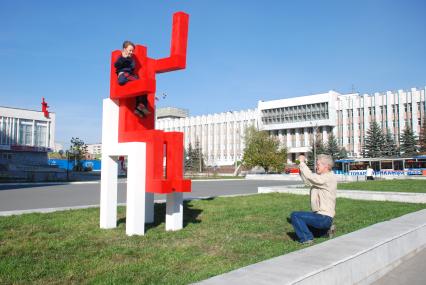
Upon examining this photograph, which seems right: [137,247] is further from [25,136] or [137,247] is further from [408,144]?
[25,136]

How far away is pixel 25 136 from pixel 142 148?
6453 cm

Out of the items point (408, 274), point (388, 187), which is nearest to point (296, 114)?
point (388, 187)

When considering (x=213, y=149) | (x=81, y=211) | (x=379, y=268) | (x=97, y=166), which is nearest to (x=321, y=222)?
(x=379, y=268)

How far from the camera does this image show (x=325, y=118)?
78.5 meters

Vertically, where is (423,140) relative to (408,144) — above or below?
above

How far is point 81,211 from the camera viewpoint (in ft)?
34.8

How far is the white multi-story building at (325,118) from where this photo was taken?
233ft

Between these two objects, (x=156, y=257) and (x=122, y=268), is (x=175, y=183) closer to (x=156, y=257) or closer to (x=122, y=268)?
(x=156, y=257)

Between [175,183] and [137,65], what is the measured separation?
8.18ft

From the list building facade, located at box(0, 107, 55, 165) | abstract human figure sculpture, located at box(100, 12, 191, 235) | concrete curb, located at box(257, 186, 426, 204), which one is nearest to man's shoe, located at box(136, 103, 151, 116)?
abstract human figure sculpture, located at box(100, 12, 191, 235)

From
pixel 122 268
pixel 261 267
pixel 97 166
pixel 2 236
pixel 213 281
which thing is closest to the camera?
pixel 213 281

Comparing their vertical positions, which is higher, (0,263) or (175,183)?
(175,183)

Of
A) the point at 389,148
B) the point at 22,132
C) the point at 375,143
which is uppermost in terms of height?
the point at 22,132

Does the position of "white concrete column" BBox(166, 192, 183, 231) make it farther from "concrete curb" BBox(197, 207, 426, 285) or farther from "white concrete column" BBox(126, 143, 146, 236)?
"concrete curb" BBox(197, 207, 426, 285)
